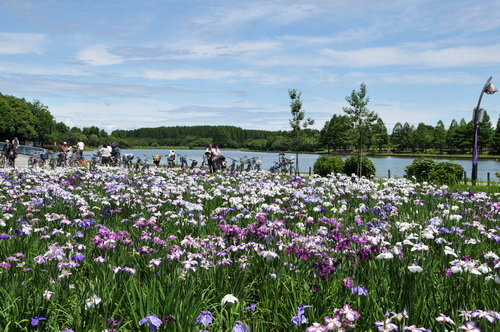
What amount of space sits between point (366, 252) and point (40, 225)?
17.9ft

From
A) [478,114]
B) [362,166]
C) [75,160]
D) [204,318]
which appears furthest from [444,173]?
[75,160]

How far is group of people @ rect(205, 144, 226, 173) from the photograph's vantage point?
22.2 m

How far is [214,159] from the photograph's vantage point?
2273 centimetres

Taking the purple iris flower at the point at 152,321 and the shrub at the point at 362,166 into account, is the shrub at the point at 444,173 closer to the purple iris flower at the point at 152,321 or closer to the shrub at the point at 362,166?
the shrub at the point at 362,166

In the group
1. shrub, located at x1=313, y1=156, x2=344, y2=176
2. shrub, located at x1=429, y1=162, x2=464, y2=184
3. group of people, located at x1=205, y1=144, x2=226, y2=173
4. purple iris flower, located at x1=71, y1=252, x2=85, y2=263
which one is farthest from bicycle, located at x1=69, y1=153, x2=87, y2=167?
purple iris flower, located at x1=71, y1=252, x2=85, y2=263

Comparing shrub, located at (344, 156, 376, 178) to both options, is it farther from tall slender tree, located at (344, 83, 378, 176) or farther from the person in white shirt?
the person in white shirt

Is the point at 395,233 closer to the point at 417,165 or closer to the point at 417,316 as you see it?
the point at 417,316

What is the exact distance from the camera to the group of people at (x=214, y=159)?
22.2m

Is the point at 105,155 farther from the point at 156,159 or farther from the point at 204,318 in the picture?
the point at 204,318

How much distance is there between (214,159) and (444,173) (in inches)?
479

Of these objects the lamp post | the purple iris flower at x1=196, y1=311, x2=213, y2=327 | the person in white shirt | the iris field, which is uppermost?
the lamp post

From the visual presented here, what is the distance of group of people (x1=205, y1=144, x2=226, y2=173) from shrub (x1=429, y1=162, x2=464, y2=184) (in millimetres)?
11383

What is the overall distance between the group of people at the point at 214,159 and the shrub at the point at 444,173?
11383 millimetres

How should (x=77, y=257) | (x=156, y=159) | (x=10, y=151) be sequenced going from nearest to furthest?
(x=77, y=257) < (x=10, y=151) < (x=156, y=159)
